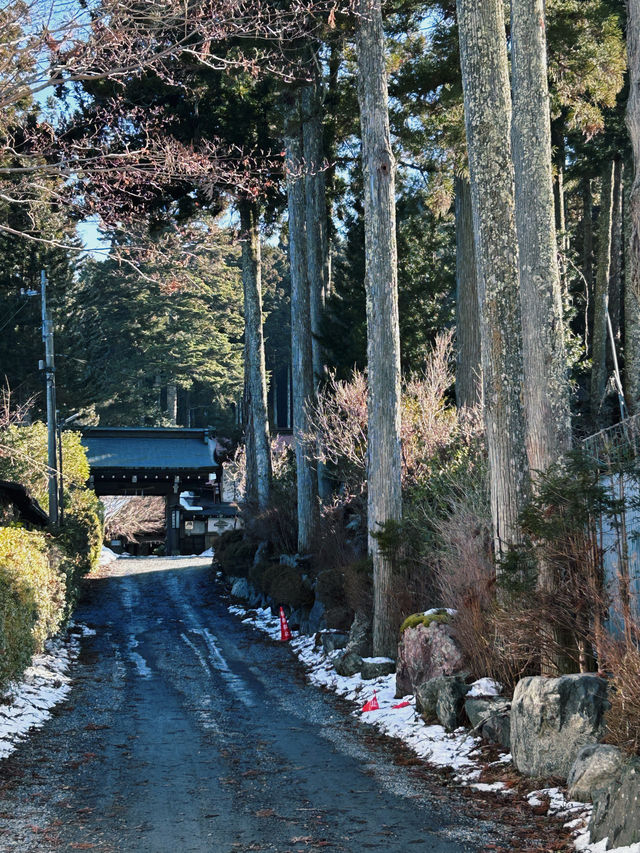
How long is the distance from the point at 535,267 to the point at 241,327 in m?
49.0

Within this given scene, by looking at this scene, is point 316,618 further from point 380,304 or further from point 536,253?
point 536,253

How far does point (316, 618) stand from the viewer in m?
19.2

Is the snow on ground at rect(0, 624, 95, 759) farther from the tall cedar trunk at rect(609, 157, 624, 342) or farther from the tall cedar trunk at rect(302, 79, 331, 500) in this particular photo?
the tall cedar trunk at rect(609, 157, 624, 342)

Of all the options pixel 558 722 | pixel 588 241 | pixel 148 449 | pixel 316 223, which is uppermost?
pixel 588 241

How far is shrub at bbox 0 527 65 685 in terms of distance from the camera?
11984 mm

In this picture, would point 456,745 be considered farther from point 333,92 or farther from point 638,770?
point 333,92

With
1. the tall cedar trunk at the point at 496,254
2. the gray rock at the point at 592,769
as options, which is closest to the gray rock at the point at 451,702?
the tall cedar trunk at the point at 496,254

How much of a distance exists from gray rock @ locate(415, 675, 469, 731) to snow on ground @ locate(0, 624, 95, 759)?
457cm

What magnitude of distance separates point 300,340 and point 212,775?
53.9ft

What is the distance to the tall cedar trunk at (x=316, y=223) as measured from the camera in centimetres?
2330

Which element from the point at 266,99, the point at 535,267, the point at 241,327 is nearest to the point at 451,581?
the point at 535,267

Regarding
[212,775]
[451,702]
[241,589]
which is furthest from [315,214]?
[212,775]

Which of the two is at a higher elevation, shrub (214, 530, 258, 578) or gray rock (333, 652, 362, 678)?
shrub (214, 530, 258, 578)

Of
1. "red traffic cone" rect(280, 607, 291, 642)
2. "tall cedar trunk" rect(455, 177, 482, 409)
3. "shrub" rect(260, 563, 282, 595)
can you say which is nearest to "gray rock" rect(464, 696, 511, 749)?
"tall cedar trunk" rect(455, 177, 482, 409)
